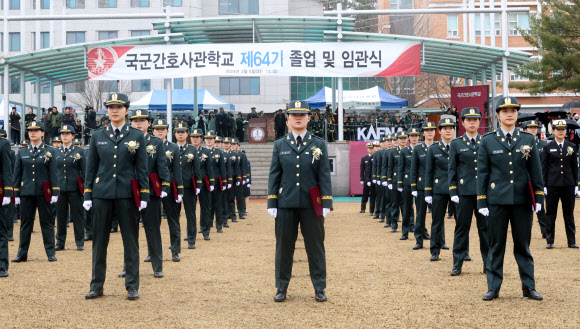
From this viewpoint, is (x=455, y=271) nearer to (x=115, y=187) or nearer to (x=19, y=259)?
(x=115, y=187)

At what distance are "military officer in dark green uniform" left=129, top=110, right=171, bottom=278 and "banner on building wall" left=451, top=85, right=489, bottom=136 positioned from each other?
23.1 m

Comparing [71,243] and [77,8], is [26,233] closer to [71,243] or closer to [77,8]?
[71,243]

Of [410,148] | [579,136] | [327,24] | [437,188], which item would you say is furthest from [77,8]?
[437,188]

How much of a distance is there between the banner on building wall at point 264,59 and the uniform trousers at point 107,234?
21.5m

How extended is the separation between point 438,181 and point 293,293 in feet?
13.3

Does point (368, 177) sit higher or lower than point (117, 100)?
lower

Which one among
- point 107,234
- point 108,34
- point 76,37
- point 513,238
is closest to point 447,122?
point 513,238

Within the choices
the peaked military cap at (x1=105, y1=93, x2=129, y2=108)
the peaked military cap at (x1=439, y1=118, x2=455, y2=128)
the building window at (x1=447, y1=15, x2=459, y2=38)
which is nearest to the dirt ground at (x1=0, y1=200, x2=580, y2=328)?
the peaked military cap at (x1=439, y1=118, x2=455, y2=128)

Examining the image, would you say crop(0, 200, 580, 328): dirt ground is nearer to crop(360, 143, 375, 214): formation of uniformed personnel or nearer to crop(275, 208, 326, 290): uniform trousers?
crop(275, 208, 326, 290): uniform trousers

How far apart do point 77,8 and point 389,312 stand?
2464 inches

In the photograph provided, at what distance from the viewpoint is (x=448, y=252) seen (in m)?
13.4

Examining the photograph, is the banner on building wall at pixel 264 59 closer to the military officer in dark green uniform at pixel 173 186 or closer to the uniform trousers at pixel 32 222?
the military officer in dark green uniform at pixel 173 186

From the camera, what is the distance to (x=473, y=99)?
33.0 m

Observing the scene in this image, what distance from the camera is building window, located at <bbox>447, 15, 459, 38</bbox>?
64125 mm
